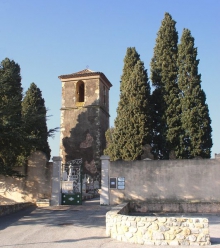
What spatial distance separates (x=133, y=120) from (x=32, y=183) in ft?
29.4

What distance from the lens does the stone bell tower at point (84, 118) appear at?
30422 millimetres

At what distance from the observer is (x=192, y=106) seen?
22.0 metres

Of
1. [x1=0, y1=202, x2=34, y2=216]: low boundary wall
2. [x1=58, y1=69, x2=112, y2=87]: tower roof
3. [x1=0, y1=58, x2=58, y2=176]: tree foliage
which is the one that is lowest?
[x1=0, y1=202, x2=34, y2=216]: low boundary wall

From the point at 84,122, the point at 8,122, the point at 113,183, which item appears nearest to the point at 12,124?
the point at 8,122

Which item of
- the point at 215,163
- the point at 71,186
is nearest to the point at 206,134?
the point at 215,163

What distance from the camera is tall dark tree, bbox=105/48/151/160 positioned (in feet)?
71.7

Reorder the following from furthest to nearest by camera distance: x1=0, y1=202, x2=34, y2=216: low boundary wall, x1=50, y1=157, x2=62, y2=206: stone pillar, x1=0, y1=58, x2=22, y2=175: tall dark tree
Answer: x1=50, y1=157, x2=62, y2=206: stone pillar < x1=0, y1=58, x2=22, y2=175: tall dark tree < x1=0, y1=202, x2=34, y2=216: low boundary wall

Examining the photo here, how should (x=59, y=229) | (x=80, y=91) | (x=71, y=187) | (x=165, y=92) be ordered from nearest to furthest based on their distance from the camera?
1. (x=59, y=229)
2. (x=71, y=187)
3. (x=165, y=92)
4. (x=80, y=91)

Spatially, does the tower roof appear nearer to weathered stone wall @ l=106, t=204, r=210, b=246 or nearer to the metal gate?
the metal gate

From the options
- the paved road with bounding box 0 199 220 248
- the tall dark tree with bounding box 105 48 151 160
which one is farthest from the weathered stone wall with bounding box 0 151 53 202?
the tall dark tree with bounding box 105 48 151 160

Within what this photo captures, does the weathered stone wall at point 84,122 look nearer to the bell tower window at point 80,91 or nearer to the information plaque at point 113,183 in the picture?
the bell tower window at point 80,91

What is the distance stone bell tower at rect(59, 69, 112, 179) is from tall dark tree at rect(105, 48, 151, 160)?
5.81 meters

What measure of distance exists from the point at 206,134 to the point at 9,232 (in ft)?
51.0

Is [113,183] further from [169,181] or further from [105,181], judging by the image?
[169,181]
